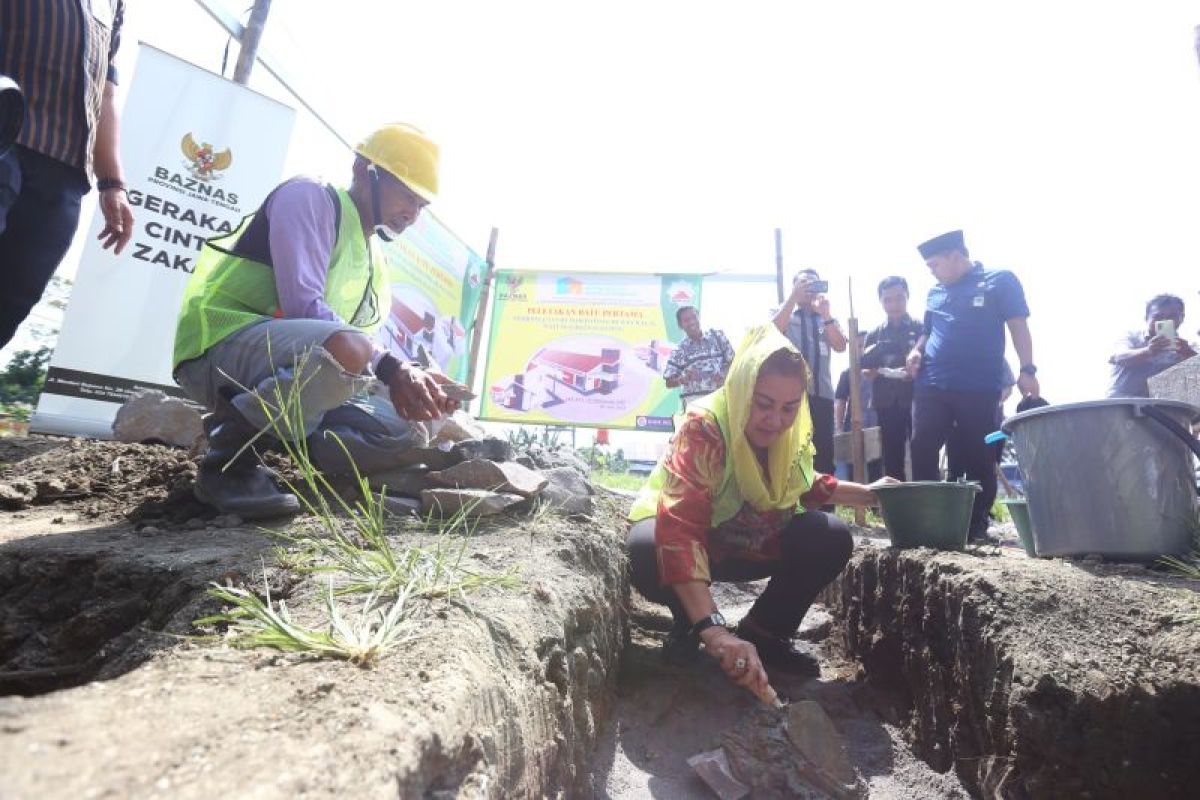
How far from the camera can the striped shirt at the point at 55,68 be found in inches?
60.2

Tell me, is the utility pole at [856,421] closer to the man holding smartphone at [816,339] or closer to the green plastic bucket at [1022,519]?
the man holding smartphone at [816,339]

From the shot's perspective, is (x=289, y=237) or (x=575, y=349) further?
(x=575, y=349)

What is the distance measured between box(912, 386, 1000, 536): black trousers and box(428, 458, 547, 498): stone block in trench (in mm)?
2149

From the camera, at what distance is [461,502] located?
2000mm

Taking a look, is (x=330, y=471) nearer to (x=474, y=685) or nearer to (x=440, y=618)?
(x=440, y=618)

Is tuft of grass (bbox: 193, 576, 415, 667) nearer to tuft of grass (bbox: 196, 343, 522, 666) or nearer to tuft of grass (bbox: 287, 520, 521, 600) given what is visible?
tuft of grass (bbox: 196, 343, 522, 666)

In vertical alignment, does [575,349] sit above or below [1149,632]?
above

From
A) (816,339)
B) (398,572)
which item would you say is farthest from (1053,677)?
(816,339)

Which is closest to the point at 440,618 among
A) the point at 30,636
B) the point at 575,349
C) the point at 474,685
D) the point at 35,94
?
the point at 474,685

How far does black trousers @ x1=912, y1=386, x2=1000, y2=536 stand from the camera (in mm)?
3156

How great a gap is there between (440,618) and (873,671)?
5.65 ft

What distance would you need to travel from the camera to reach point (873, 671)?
2.21 meters

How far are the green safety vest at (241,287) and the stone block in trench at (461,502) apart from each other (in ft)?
2.27

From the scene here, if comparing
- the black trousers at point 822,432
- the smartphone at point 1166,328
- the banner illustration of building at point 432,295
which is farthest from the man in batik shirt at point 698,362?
the smartphone at point 1166,328
